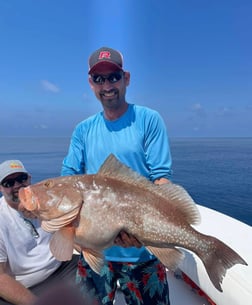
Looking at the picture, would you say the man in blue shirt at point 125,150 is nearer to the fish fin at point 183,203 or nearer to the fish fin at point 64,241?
the fish fin at point 183,203

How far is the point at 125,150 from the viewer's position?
7.66 feet

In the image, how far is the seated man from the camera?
2.79 meters

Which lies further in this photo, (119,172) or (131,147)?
(131,147)

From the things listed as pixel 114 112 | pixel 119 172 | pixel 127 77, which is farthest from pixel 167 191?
pixel 127 77

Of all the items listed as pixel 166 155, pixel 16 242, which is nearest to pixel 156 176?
pixel 166 155

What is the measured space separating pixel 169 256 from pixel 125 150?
0.81m

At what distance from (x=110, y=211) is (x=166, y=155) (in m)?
0.72

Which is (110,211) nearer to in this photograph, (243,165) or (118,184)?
(118,184)

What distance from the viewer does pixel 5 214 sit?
297 centimetres

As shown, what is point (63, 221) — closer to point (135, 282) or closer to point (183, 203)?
point (183, 203)

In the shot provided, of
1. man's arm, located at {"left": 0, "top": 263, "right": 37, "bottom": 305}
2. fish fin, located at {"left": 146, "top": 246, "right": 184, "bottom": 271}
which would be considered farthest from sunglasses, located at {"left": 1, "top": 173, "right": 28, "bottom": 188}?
fish fin, located at {"left": 146, "top": 246, "right": 184, "bottom": 271}

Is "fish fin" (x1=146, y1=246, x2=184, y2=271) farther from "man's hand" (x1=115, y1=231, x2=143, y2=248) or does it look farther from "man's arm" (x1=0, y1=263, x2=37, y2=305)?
"man's arm" (x1=0, y1=263, x2=37, y2=305)

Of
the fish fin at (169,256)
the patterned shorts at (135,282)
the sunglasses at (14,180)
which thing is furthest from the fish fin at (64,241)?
the sunglasses at (14,180)

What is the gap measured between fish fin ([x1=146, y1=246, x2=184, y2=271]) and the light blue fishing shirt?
0.35 metres
